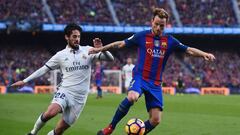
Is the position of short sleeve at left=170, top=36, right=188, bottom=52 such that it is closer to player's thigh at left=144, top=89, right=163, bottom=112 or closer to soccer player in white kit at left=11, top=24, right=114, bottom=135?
player's thigh at left=144, top=89, right=163, bottom=112

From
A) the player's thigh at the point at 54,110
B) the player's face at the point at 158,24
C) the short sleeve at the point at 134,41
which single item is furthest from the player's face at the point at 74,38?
the player's face at the point at 158,24

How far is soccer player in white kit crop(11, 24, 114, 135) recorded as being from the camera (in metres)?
9.71

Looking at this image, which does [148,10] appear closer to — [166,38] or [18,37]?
[18,37]

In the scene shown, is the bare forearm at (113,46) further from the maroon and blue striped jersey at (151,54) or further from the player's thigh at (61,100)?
the player's thigh at (61,100)

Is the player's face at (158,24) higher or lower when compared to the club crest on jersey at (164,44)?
higher

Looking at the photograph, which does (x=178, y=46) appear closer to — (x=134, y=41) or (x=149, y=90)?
(x=134, y=41)

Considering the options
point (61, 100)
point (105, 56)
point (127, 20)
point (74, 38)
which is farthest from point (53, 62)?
point (127, 20)

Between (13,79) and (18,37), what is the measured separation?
22.1ft

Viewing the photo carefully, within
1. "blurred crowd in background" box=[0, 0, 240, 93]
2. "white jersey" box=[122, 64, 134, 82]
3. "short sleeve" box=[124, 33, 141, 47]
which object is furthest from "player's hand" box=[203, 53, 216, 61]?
"blurred crowd in background" box=[0, 0, 240, 93]

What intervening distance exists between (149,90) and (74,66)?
57.6 inches

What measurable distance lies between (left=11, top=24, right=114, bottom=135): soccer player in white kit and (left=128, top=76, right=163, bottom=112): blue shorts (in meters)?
0.67

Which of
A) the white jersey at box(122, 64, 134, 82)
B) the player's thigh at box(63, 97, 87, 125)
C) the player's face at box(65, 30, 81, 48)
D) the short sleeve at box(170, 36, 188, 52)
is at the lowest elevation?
the white jersey at box(122, 64, 134, 82)

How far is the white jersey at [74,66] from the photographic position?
9875 millimetres

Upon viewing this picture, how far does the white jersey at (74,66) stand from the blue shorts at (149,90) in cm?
88
